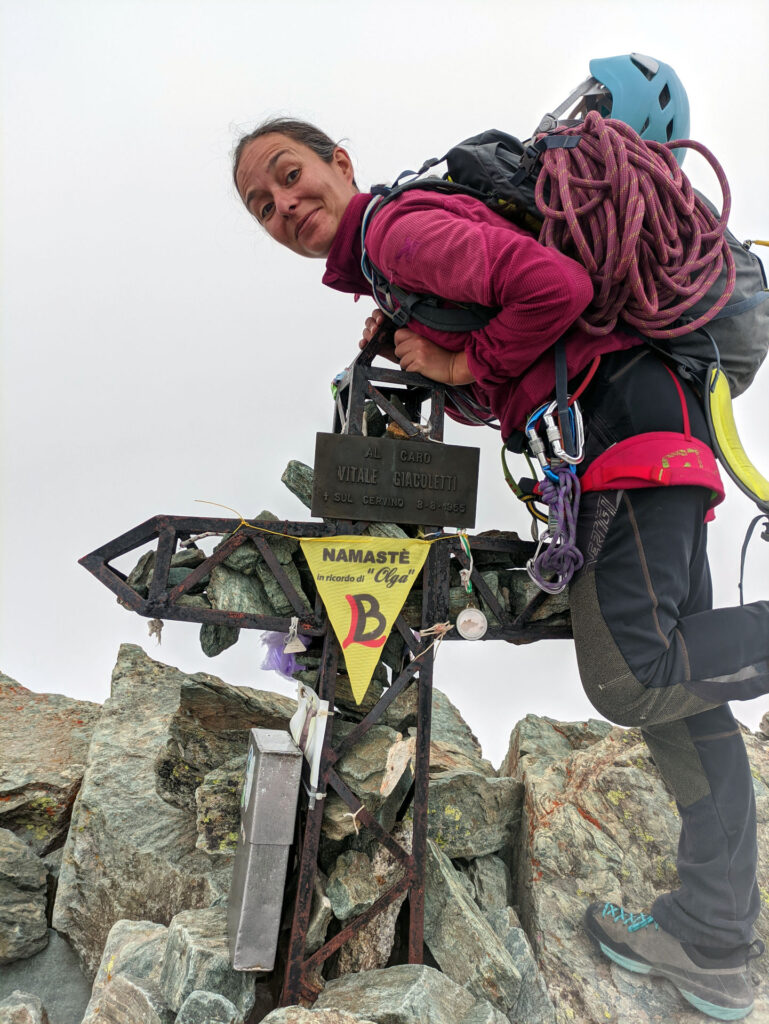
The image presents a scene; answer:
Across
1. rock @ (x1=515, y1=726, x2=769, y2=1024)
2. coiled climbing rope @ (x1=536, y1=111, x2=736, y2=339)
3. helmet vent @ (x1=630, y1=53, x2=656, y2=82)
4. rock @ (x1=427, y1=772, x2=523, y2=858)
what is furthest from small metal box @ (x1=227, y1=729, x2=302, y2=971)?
helmet vent @ (x1=630, y1=53, x2=656, y2=82)

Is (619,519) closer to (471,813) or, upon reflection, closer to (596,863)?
(471,813)

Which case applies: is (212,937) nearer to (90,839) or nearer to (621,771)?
(90,839)

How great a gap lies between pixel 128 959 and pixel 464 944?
1674 mm

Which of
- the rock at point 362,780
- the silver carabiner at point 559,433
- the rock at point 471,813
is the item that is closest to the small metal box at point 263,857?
the rock at point 362,780

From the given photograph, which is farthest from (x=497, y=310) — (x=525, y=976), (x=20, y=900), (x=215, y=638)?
(x=20, y=900)

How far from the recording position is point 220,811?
4.23m

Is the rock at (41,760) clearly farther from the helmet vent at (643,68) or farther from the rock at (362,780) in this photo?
the helmet vent at (643,68)

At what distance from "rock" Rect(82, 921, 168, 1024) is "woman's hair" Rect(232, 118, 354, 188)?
391 cm

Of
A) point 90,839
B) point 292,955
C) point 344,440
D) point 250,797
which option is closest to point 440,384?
point 344,440

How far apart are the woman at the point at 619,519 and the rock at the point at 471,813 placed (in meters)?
0.89

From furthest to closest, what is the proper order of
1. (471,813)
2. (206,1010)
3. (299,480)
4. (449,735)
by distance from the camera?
(449,735) → (471,813) → (299,480) → (206,1010)

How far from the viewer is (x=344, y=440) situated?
4.01m

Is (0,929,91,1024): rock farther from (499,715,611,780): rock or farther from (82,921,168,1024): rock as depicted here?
(499,715,611,780): rock

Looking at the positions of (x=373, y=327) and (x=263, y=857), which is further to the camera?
(x=373, y=327)
